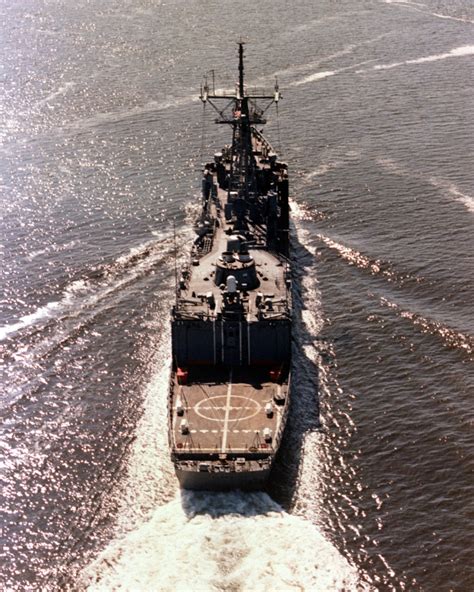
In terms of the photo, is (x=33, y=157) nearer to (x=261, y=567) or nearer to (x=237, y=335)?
(x=237, y=335)

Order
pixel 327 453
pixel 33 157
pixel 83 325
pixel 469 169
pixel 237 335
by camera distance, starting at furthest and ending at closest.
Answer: pixel 33 157 < pixel 469 169 < pixel 83 325 < pixel 237 335 < pixel 327 453

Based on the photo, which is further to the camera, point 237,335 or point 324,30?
point 324,30

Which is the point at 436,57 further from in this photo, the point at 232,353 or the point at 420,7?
the point at 232,353

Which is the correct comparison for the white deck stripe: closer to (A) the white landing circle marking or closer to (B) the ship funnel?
(A) the white landing circle marking

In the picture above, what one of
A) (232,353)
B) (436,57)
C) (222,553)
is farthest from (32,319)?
(436,57)

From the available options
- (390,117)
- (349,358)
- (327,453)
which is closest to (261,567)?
(327,453)

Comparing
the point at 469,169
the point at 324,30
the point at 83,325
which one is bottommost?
the point at 83,325
